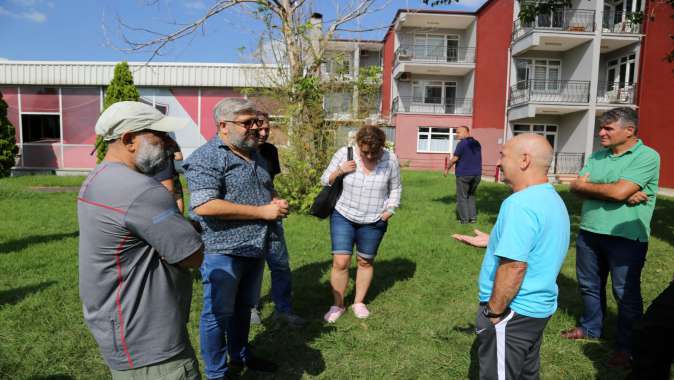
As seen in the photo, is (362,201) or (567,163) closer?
(362,201)

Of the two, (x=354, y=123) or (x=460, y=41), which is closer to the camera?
(x=354, y=123)

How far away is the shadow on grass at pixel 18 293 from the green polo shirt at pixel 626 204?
5557 millimetres

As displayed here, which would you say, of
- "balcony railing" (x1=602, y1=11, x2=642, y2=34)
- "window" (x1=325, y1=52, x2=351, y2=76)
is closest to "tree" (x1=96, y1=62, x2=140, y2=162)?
"window" (x1=325, y1=52, x2=351, y2=76)

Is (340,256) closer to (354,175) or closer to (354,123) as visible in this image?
(354,175)

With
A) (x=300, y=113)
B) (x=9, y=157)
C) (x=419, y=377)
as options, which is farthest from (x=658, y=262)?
(x=9, y=157)

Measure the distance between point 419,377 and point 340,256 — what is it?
129 centimetres

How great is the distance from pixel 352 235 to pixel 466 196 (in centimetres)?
517

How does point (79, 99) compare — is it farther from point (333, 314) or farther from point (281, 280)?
point (333, 314)

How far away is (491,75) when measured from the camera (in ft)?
86.7

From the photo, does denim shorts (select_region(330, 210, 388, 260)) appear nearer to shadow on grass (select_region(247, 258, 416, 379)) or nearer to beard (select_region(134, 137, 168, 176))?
shadow on grass (select_region(247, 258, 416, 379))

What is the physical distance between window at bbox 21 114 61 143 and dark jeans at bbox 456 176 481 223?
16684 mm

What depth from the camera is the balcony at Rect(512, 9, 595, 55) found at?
2141 centimetres

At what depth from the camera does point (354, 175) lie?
413cm

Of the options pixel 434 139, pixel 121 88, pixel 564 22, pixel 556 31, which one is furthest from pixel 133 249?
pixel 434 139
